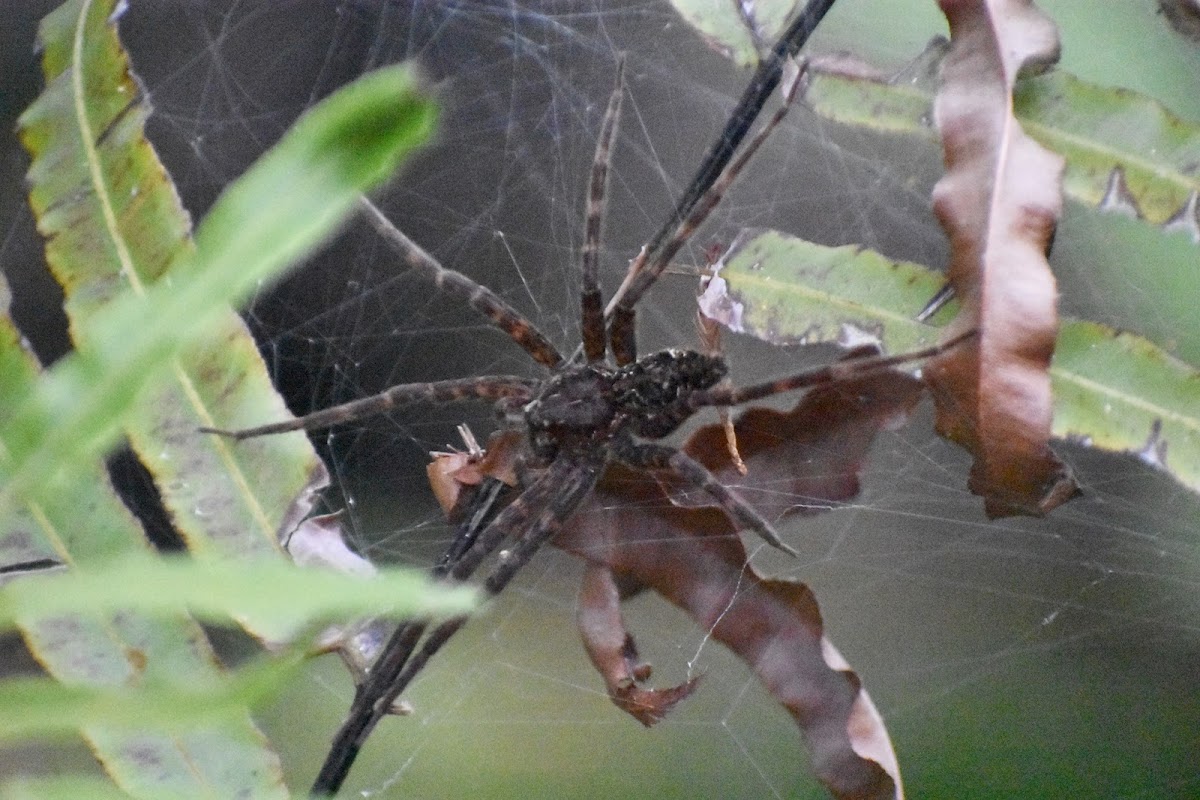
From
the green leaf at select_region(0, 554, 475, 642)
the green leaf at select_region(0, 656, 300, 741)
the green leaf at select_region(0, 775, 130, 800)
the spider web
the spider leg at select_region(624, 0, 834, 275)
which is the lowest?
the spider web

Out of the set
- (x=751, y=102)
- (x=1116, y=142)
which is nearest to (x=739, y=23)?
(x=751, y=102)

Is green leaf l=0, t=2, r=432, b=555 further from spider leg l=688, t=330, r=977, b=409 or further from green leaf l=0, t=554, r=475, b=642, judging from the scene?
green leaf l=0, t=554, r=475, b=642

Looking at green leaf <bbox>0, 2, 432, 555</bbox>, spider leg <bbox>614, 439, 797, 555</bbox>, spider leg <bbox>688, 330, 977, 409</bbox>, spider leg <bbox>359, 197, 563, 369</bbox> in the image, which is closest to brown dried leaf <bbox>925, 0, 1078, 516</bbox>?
spider leg <bbox>688, 330, 977, 409</bbox>

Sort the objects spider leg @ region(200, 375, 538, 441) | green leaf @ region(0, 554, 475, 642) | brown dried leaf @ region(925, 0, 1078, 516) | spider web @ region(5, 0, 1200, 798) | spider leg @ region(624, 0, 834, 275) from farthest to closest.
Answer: spider web @ region(5, 0, 1200, 798)
spider leg @ region(200, 375, 538, 441)
spider leg @ region(624, 0, 834, 275)
brown dried leaf @ region(925, 0, 1078, 516)
green leaf @ region(0, 554, 475, 642)

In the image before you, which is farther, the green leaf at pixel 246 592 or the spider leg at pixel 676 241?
the spider leg at pixel 676 241

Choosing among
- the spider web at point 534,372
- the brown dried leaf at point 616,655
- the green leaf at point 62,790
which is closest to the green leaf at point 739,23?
the spider web at point 534,372

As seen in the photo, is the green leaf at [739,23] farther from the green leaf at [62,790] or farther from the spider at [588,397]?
the green leaf at [62,790]
